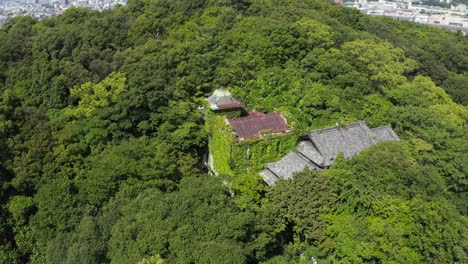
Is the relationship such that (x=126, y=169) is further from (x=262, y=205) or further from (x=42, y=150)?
(x=262, y=205)

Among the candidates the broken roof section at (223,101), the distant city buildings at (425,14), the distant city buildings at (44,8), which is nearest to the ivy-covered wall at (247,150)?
the broken roof section at (223,101)

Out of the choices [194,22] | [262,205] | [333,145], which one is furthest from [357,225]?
[194,22]

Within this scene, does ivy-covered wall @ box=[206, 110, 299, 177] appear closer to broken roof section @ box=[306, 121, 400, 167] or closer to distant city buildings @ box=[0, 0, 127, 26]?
broken roof section @ box=[306, 121, 400, 167]

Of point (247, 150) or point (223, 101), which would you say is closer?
point (247, 150)

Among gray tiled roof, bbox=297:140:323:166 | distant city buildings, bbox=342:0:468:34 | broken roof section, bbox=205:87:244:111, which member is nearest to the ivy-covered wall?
gray tiled roof, bbox=297:140:323:166

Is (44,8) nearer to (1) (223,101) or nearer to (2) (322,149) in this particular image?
(1) (223,101)

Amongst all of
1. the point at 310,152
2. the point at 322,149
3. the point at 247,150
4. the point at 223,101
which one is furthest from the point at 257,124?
the point at 322,149

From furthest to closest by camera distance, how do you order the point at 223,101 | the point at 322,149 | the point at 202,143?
the point at 202,143
the point at 223,101
the point at 322,149
